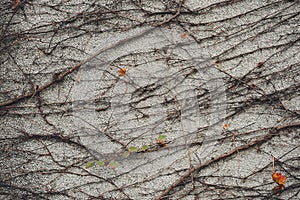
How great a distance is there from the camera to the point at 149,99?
7.73 feet

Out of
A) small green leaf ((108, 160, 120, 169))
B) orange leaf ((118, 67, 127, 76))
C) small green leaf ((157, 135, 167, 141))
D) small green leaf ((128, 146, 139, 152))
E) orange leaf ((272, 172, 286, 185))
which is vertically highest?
orange leaf ((118, 67, 127, 76))

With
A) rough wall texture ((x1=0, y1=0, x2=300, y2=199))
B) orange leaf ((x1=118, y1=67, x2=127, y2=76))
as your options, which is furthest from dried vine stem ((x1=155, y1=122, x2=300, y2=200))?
orange leaf ((x1=118, y1=67, x2=127, y2=76))

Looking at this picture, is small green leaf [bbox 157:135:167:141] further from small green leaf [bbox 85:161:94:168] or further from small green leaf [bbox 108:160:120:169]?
small green leaf [bbox 85:161:94:168]

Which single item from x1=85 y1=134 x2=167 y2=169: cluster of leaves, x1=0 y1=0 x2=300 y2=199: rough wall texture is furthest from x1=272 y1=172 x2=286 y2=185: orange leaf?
x1=85 y1=134 x2=167 y2=169: cluster of leaves

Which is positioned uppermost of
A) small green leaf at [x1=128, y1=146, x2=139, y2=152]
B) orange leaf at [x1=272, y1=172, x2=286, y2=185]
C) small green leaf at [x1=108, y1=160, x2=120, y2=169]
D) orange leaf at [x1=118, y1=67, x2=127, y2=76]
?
orange leaf at [x1=118, y1=67, x2=127, y2=76]

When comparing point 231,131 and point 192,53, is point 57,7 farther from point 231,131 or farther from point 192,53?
point 231,131

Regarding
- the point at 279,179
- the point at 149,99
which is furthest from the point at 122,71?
the point at 279,179

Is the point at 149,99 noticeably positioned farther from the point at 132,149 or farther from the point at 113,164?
the point at 113,164

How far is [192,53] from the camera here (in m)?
2.36

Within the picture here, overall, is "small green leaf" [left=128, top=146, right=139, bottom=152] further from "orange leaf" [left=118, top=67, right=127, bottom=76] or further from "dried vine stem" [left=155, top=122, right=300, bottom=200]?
"orange leaf" [left=118, top=67, right=127, bottom=76]

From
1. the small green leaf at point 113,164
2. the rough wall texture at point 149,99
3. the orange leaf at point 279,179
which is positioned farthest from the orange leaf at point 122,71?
the orange leaf at point 279,179

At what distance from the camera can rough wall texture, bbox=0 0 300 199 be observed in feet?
7.61

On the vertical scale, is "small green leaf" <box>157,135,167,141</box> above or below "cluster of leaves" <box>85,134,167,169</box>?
above

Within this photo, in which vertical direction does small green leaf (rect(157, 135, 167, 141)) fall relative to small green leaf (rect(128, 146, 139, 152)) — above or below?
above
